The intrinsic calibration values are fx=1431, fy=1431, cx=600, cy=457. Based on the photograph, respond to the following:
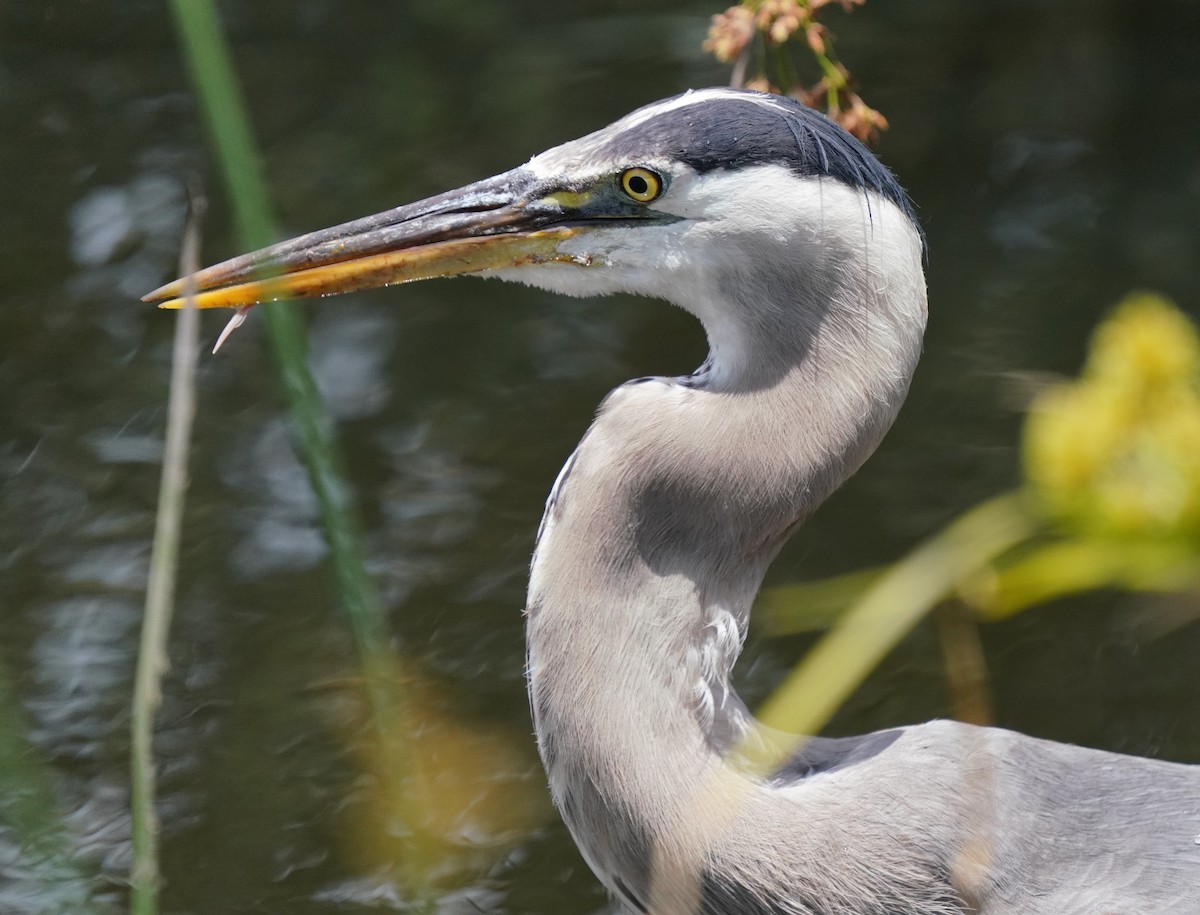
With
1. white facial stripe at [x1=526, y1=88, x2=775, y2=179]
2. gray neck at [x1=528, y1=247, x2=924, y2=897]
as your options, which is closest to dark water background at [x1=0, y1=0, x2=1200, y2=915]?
gray neck at [x1=528, y1=247, x2=924, y2=897]

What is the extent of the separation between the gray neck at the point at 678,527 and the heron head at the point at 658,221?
3.6 inches

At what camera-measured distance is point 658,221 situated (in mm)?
1887

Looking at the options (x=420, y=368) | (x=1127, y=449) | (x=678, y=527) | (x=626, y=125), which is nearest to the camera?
(x=1127, y=449)

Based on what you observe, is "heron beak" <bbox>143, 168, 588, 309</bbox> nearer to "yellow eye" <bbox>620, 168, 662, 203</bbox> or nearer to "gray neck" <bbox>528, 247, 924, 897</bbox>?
"yellow eye" <bbox>620, 168, 662, 203</bbox>

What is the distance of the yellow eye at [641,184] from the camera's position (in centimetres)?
186

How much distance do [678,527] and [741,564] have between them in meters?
0.11

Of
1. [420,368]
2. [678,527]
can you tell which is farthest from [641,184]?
[420,368]

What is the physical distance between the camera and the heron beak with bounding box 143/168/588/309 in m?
1.93

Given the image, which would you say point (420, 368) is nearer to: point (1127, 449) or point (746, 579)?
point (746, 579)

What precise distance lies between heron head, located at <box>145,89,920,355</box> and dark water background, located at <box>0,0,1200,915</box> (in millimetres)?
929

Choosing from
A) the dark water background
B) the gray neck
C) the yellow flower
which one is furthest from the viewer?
the dark water background

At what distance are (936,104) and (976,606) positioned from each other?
4.77 m

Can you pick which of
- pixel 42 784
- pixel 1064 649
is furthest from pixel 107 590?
pixel 42 784

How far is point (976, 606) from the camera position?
77 centimetres
